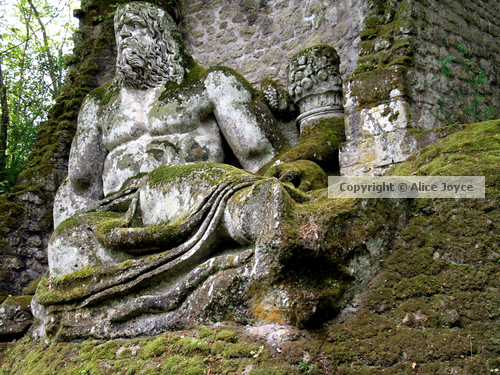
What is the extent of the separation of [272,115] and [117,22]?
4.82 feet

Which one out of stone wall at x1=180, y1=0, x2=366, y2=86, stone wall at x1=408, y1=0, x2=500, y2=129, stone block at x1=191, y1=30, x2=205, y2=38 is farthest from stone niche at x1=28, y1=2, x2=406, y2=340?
stone block at x1=191, y1=30, x2=205, y2=38

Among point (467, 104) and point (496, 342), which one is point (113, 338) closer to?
point (496, 342)

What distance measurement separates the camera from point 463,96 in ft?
12.9

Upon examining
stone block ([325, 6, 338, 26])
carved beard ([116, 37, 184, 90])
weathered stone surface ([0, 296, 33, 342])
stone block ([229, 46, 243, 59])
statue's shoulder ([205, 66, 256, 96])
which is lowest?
weathered stone surface ([0, 296, 33, 342])

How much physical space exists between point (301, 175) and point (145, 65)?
64.5 inches

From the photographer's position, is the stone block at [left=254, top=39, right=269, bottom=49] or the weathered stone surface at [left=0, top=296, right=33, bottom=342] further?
the stone block at [left=254, top=39, right=269, bottom=49]

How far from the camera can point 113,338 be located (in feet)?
8.44

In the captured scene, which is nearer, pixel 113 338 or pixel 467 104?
pixel 113 338

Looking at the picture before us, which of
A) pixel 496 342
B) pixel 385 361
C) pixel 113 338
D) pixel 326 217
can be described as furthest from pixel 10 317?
pixel 496 342

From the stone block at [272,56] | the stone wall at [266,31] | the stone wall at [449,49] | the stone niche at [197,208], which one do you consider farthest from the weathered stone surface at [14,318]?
the stone block at [272,56]

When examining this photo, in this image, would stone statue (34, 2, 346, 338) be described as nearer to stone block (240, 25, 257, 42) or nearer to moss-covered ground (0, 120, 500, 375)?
moss-covered ground (0, 120, 500, 375)

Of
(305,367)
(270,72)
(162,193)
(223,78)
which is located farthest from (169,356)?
(270,72)

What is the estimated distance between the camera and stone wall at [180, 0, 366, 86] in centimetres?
517

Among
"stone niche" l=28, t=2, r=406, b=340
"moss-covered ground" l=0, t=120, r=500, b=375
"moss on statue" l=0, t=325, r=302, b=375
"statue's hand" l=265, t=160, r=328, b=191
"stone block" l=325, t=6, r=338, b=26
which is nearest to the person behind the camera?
"moss-covered ground" l=0, t=120, r=500, b=375
